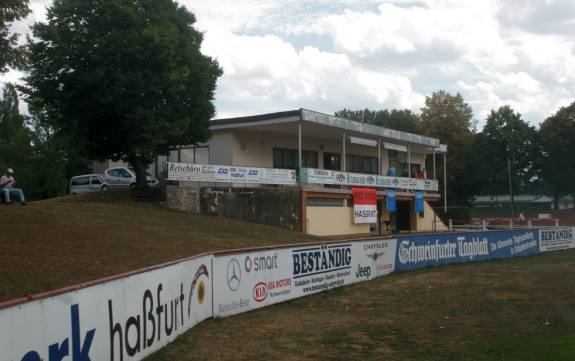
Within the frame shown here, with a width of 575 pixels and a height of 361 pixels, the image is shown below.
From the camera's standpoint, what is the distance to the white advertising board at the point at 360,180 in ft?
112

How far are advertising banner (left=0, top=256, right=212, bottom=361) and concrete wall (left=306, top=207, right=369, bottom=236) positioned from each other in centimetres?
2135

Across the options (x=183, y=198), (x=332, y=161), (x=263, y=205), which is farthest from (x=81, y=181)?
(x=332, y=161)

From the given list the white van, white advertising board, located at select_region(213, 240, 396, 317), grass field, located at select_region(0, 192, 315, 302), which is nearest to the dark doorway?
grass field, located at select_region(0, 192, 315, 302)

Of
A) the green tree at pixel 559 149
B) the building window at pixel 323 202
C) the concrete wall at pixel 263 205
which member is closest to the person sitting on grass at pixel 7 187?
the concrete wall at pixel 263 205

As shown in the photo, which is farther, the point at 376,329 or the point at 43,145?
the point at 43,145

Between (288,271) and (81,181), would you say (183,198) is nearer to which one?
(81,181)

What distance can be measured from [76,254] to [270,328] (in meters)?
7.00

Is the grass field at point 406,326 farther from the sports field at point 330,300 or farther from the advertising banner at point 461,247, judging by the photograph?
the advertising banner at point 461,247

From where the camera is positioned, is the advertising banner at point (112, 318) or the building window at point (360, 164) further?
the building window at point (360, 164)

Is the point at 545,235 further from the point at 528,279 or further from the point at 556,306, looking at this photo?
the point at 556,306

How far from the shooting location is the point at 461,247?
89.2 ft

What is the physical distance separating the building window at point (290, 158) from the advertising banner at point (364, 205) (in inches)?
205

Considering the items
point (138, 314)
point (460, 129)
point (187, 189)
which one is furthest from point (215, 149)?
point (460, 129)

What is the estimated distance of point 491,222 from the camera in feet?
169
